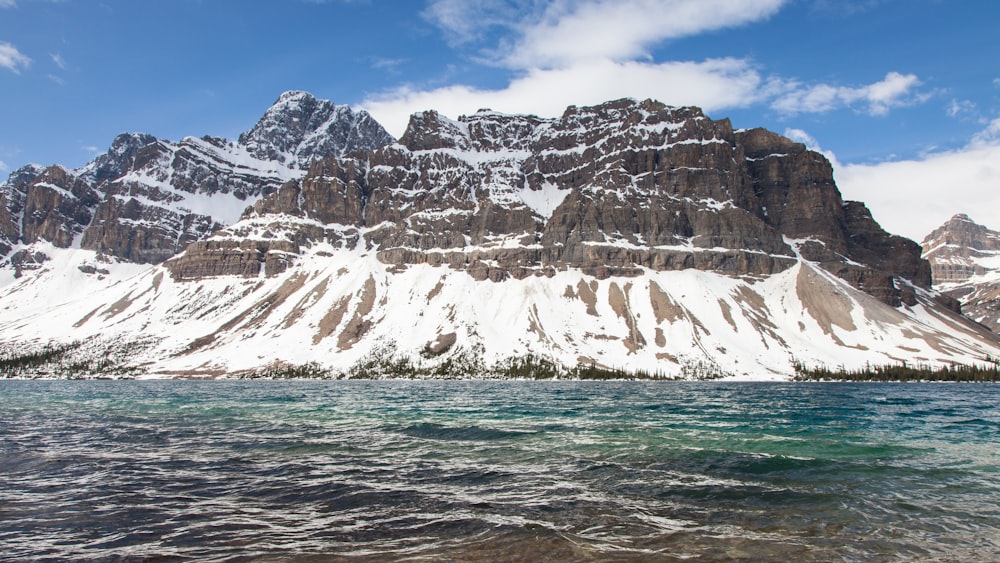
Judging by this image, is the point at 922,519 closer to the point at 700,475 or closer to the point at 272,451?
the point at 700,475

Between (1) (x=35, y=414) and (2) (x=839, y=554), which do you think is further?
(1) (x=35, y=414)

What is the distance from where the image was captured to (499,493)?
2306 centimetres

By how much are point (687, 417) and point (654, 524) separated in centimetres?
4103

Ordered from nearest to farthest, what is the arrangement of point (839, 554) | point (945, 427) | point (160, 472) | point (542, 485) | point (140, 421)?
point (839, 554), point (542, 485), point (160, 472), point (945, 427), point (140, 421)

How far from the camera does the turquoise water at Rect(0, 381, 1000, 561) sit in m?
16.3

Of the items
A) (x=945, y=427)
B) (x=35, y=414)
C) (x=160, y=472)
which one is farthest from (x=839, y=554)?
(x=35, y=414)

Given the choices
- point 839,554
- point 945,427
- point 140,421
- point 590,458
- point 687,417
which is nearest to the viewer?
point 839,554

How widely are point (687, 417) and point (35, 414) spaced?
205 ft

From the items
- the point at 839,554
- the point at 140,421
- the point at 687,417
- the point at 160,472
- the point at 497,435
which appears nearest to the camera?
the point at 839,554

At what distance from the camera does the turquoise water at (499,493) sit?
1628 cm

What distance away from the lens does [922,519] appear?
1962 cm

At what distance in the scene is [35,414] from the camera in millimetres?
60469

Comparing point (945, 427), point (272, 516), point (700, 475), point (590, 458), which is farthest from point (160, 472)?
point (945, 427)

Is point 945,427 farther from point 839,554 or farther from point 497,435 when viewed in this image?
point 839,554
